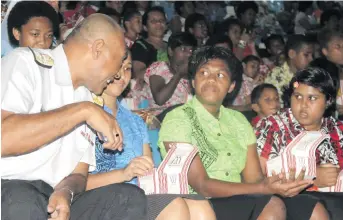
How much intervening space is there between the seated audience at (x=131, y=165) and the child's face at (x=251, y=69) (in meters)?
3.16

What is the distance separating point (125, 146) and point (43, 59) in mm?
962

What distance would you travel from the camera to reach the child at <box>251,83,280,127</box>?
5.20 metres

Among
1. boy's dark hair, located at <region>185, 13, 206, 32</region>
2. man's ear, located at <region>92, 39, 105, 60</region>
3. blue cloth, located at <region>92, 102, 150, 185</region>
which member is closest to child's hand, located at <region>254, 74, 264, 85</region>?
boy's dark hair, located at <region>185, 13, 206, 32</region>

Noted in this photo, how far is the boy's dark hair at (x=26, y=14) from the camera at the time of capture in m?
4.08

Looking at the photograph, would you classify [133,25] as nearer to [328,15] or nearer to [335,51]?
[335,51]

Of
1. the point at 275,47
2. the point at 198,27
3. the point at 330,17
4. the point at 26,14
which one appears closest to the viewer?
the point at 26,14

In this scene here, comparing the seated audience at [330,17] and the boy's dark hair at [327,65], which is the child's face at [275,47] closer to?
the seated audience at [330,17]

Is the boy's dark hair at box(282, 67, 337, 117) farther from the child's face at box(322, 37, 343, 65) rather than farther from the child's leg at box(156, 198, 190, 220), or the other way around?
the child's face at box(322, 37, 343, 65)

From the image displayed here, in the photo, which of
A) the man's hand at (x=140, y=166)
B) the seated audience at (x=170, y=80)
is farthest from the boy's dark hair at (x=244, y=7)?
the man's hand at (x=140, y=166)

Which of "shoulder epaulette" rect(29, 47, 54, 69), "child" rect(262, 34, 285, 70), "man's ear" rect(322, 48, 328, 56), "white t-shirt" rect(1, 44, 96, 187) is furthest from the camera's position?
"child" rect(262, 34, 285, 70)

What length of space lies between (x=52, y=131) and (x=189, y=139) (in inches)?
46.5

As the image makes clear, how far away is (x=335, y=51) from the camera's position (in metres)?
5.72

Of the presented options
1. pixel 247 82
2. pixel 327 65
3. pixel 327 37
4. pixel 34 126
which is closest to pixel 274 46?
pixel 247 82

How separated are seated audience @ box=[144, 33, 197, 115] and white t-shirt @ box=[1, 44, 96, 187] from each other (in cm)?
240
